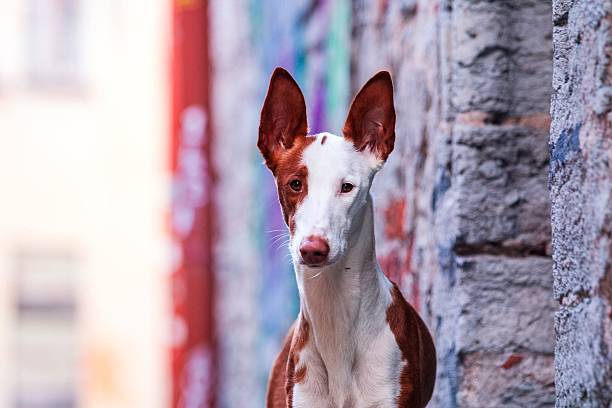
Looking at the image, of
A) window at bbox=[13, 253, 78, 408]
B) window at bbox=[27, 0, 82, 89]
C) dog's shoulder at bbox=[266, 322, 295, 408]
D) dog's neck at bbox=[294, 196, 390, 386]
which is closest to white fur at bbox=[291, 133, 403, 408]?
dog's neck at bbox=[294, 196, 390, 386]

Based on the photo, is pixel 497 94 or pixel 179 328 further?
pixel 179 328

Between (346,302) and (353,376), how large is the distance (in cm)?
16

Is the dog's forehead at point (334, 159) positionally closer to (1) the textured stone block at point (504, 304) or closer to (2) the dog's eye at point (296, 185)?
(2) the dog's eye at point (296, 185)

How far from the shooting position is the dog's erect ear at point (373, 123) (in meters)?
2.37

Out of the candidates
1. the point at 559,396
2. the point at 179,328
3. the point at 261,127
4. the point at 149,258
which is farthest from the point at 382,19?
the point at 149,258

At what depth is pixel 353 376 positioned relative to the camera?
238 centimetres

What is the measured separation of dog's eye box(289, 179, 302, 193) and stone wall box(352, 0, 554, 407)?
2.93ft

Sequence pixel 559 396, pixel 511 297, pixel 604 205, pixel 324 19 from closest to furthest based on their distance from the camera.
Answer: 1. pixel 604 205
2. pixel 559 396
3. pixel 511 297
4. pixel 324 19

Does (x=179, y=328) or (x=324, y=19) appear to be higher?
(x=324, y=19)

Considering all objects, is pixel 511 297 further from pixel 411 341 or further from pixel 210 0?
pixel 210 0

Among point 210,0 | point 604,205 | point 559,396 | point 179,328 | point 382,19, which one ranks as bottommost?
point 179,328

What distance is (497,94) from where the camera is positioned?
320 centimetres

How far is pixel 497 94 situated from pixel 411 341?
103cm

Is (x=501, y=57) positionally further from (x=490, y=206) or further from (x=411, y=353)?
(x=411, y=353)
